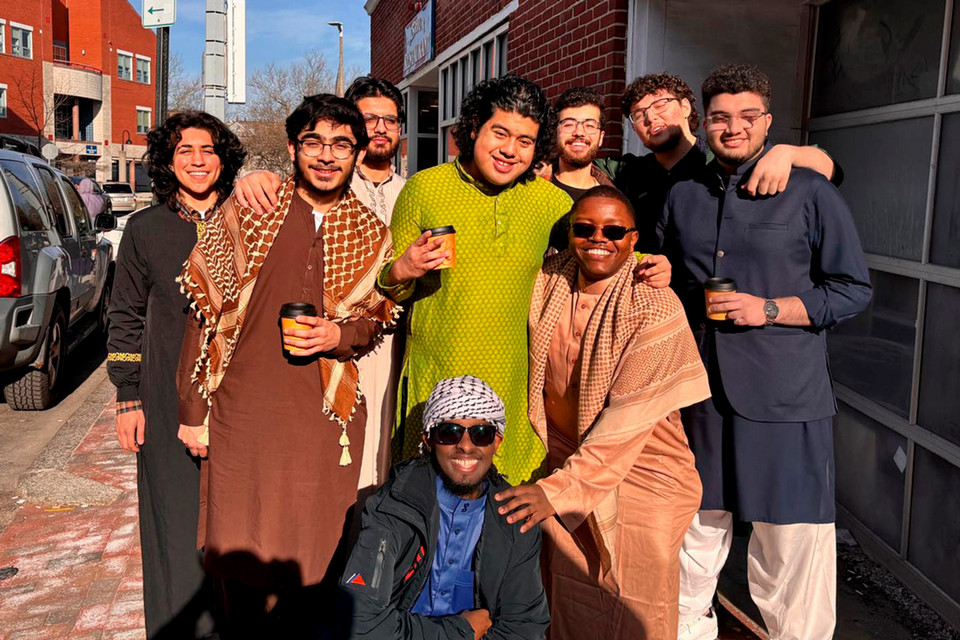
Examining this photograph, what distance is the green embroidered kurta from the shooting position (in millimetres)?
2891

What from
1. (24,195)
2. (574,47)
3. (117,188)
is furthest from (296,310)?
(117,188)

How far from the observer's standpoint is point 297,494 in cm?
278

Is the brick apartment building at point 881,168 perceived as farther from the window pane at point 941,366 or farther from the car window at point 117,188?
→ the car window at point 117,188

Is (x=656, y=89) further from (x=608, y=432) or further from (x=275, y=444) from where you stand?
(x=275, y=444)

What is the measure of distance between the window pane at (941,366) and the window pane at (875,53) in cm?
94

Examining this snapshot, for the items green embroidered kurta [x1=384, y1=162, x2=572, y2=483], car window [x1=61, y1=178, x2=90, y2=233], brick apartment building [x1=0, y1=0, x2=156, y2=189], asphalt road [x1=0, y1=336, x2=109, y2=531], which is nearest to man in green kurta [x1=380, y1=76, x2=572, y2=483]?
green embroidered kurta [x1=384, y1=162, x2=572, y2=483]

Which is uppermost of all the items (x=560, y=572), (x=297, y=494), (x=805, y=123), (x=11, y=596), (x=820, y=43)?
(x=820, y=43)

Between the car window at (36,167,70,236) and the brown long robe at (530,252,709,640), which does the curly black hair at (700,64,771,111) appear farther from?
the car window at (36,167,70,236)

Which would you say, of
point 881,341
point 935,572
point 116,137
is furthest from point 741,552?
point 116,137

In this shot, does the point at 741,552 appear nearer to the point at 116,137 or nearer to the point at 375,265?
the point at 375,265

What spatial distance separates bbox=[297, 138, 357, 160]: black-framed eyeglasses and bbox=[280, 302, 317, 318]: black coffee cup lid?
542 mm

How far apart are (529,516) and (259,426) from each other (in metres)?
0.92

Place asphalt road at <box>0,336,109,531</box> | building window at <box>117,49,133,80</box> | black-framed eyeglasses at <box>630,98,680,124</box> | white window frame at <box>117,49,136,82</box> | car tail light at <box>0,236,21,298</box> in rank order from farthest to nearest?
1. building window at <box>117,49,133,80</box>
2. white window frame at <box>117,49,136,82</box>
3. car tail light at <box>0,236,21,298</box>
4. asphalt road at <box>0,336,109,531</box>
5. black-framed eyeglasses at <box>630,98,680,124</box>

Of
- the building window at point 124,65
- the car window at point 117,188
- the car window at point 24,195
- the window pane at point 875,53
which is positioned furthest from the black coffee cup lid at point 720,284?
the building window at point 124,65
